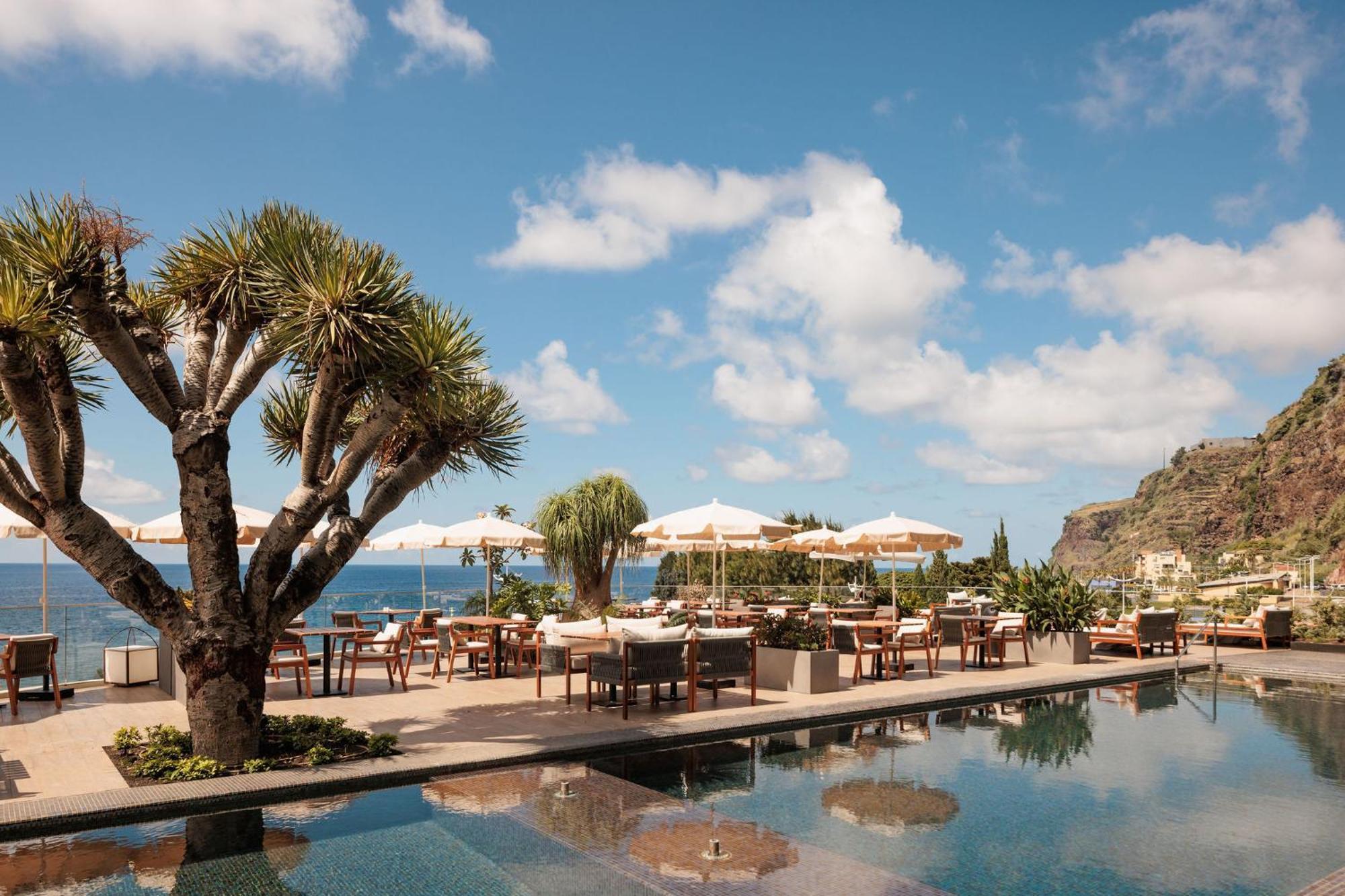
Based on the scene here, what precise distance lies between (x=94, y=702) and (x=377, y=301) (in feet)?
20.9

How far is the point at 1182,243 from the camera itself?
32.2m

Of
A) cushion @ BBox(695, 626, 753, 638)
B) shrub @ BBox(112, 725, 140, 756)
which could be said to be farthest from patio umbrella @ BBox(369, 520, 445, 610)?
shrub @ BBox(112, 725, 140, 756)

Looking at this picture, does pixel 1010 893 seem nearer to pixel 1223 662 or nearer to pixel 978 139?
pixel 1223 662

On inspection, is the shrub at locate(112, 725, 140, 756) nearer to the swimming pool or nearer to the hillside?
the swimming pool

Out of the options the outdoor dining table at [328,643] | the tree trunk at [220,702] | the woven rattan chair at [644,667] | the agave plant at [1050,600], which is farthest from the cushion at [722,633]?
the agave plant at [1050,600]

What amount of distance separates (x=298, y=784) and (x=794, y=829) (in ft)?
11.0

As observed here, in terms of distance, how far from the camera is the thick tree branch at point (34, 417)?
19.8ft

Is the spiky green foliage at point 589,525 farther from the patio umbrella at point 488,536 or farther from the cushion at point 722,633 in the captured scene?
the cushion at point 722,633

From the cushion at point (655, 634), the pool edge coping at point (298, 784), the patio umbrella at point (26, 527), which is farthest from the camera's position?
the patio umbrella at point (26, 527)

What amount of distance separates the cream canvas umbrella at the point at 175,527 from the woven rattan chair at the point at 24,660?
6.91ft

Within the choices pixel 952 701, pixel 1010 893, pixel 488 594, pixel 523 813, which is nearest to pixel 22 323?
pixel 523 813

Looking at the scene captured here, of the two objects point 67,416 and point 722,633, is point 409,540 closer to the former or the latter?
point 722,633

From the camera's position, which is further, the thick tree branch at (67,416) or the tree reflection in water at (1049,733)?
the tree reflection in water at (1049,733)

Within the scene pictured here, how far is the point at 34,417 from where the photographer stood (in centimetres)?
630
